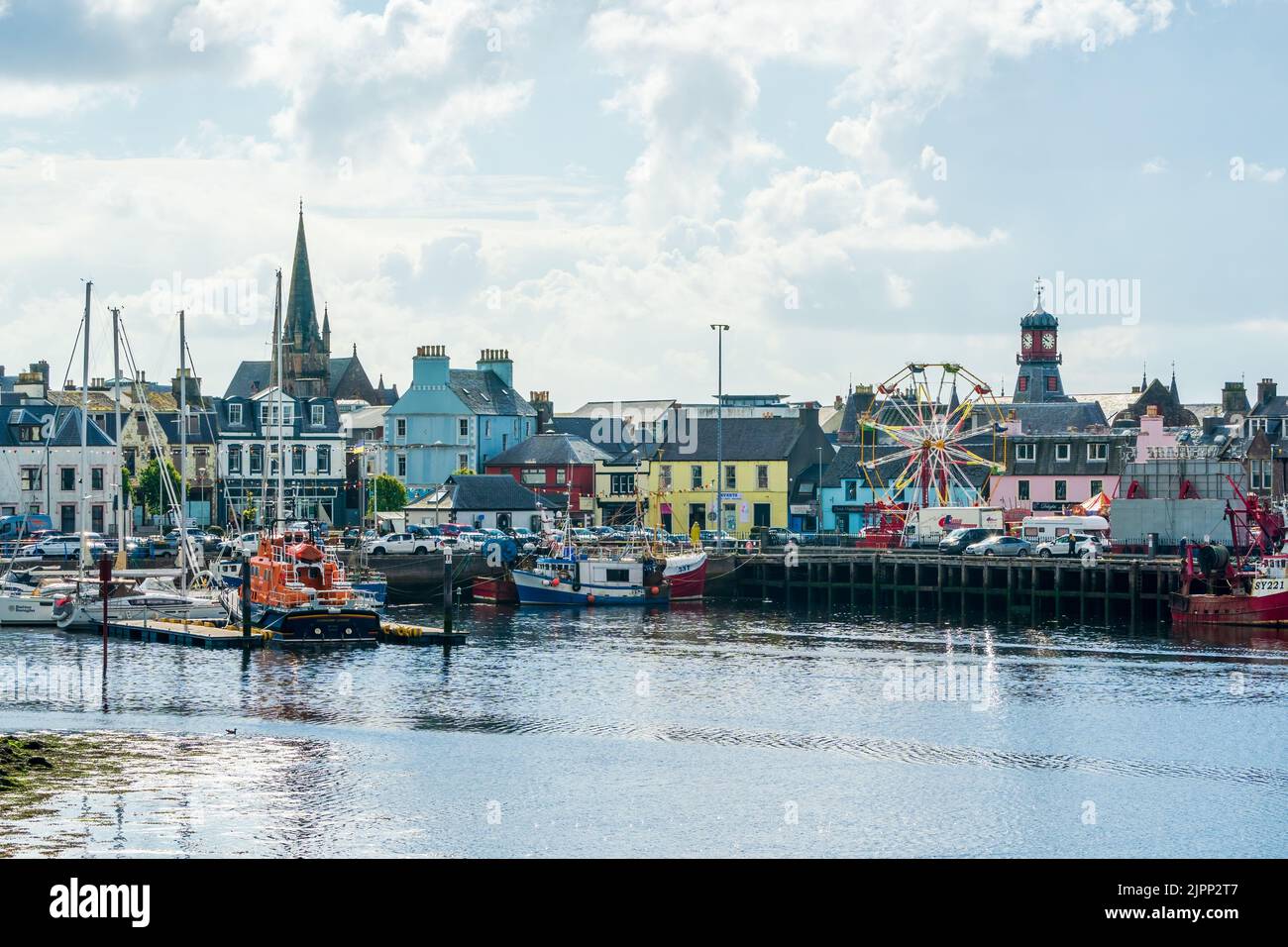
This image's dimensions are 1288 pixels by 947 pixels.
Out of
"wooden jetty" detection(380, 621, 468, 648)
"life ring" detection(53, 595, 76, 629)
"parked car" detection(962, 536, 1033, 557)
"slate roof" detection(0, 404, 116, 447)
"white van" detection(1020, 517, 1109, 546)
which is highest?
"slate roof" detection(0, 404, 116, 447)

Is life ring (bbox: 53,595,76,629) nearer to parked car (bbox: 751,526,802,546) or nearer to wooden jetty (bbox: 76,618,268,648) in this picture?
wooden jetty (bbox: 76,618,268,648)

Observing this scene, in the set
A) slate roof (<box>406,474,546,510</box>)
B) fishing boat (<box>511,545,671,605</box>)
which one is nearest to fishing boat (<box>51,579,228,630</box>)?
fishing boat (<box>511,545,671,605</box>)

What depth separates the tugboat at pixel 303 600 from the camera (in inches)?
2687

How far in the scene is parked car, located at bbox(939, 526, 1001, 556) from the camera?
320ft

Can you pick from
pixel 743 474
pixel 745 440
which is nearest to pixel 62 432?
pixel 743 474

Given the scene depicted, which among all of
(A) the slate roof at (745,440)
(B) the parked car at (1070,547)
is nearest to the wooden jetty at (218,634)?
(B) the parked car at (1070,547)

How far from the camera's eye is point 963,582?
9131 cm

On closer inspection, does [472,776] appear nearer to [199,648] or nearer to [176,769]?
[176,769]

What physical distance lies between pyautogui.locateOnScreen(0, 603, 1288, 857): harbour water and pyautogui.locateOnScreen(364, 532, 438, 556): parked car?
2316cm

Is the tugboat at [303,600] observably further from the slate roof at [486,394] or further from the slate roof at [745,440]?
the slate roof at [486,394]

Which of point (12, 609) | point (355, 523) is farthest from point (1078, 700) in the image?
point (355, 523)

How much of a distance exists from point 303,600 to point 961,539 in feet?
139

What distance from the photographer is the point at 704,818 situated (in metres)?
38.9

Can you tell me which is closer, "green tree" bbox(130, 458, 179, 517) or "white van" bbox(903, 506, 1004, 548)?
"white van" bbox(903, 506, 1004, 548)
